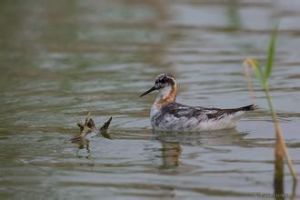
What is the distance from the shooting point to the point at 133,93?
1748cm

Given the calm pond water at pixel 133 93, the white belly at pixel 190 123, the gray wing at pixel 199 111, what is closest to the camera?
the calm pond water at pixel 133 93

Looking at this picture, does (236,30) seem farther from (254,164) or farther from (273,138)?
(254,164)

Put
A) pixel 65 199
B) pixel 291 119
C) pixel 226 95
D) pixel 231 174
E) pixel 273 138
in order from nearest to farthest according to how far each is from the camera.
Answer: pixel 65 199 → pixel 231 174 → pixel 273 138 → pixel 291 119 → pixel 226 95

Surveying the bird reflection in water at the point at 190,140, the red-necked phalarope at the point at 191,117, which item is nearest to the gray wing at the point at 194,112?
the red-necked phalarope at the point at 191,117

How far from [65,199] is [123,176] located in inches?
41.2

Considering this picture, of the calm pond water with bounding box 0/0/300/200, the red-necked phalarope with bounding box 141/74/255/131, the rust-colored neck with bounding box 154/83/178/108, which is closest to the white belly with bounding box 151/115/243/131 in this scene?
the red-necked phalarope with bounding box 141/74/255/131

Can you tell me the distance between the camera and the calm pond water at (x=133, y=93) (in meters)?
11.5

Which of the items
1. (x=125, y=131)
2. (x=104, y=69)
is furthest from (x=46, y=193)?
(x=104, y=69)

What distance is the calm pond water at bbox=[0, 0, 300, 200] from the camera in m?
11.5

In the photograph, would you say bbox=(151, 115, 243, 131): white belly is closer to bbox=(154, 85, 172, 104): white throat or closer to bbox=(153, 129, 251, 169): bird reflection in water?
bbox=(153, 129, 251, 169): bird reflection in water

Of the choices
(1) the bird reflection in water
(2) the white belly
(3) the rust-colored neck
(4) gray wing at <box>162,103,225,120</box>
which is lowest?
(1) the bird reflection in water

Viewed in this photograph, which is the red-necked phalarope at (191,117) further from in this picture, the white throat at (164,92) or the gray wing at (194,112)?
the white throat at (164,92)

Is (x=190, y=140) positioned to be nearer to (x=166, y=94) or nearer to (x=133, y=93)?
(x=166, y=94)

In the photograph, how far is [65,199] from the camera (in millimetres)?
10773
